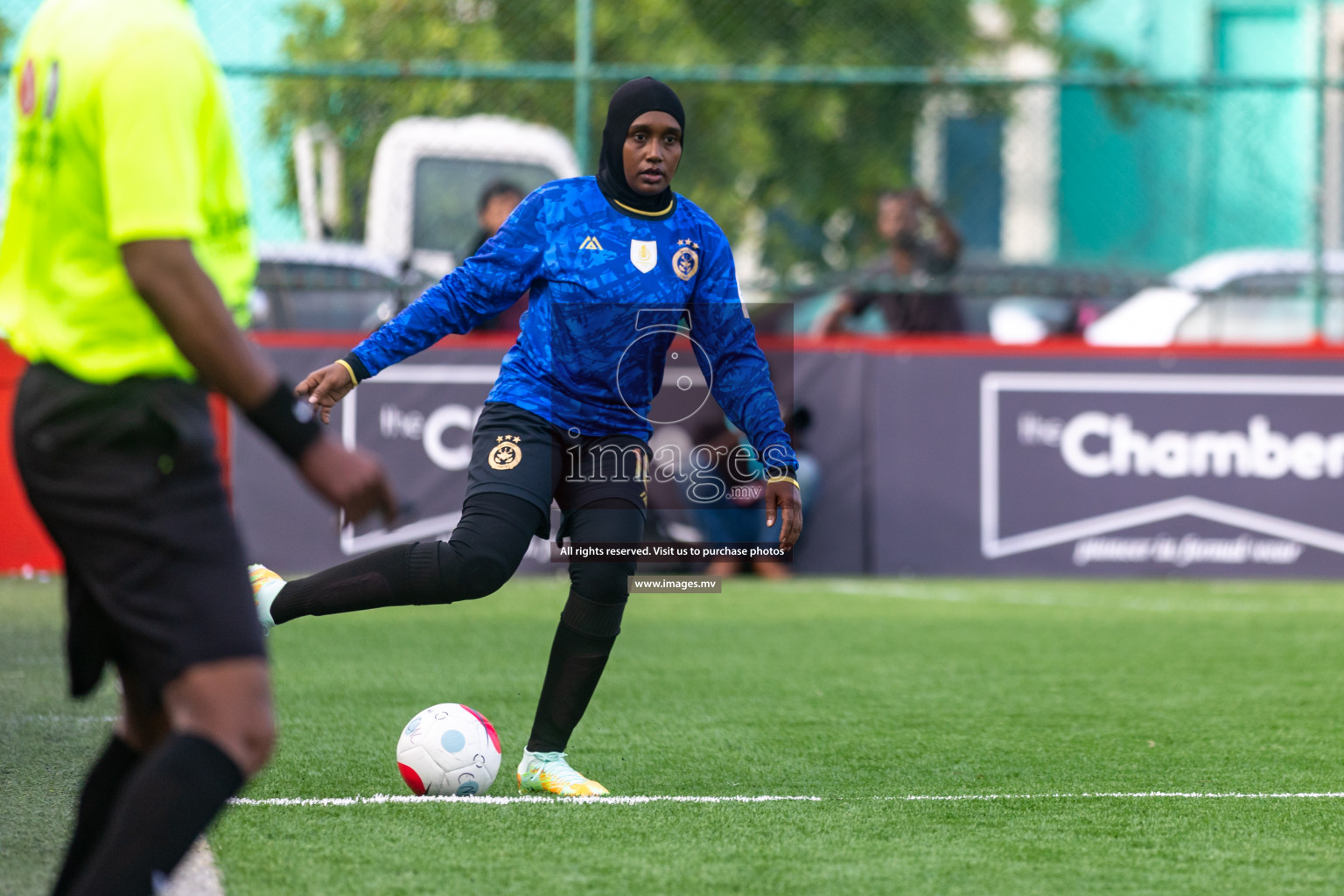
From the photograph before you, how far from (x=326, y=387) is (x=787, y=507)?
1.20 metres

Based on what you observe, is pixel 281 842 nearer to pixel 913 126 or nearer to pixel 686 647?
pixel 686 647

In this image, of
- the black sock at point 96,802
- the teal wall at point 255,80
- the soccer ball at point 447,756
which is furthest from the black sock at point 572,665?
the teal wall at point 255,80

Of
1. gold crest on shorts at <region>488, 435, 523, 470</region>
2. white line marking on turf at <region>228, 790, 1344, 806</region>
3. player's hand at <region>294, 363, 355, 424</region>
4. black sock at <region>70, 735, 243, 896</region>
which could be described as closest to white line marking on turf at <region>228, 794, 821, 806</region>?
white line marking on turf at <region>228, 790, 1344, 806</region>

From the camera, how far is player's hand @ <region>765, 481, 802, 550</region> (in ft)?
14.7

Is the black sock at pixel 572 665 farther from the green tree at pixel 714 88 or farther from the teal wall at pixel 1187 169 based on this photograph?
the teal wall at pixel 1187 169

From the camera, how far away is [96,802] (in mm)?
2961

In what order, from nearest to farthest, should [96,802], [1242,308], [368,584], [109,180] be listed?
[109,180], [96,802], [368,584], [1242,308]

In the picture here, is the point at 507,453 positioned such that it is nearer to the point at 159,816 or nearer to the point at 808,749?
the point at 808,749

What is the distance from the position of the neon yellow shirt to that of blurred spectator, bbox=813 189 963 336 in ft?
28.5

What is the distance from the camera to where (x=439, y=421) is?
10555 millimetres

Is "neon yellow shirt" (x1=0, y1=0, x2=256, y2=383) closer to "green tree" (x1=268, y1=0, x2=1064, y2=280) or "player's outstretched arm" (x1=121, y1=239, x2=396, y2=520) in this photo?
"player's outstretched arm" (x1=121, y1=239, x2=396, y2=520)

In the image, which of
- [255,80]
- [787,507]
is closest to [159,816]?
[787,507]

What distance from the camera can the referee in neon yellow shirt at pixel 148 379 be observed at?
255 centimetres

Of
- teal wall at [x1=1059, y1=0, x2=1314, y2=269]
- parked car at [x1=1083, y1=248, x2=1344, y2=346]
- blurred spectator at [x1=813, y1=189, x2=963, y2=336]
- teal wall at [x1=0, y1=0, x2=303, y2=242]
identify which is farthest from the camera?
teal wall at [x1=1059, y1=0, x2=1314, y2=269]
